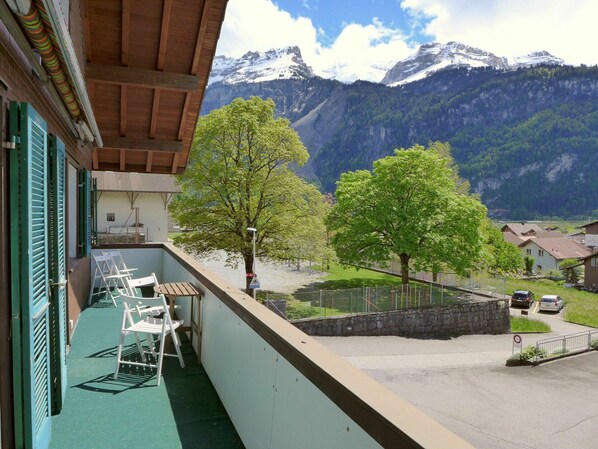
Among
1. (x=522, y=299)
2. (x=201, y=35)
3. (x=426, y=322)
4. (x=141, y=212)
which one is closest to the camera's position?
(x=201, y=35)

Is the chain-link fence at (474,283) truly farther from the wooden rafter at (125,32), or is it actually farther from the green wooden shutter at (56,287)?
the green wooden shutter at (56,287)

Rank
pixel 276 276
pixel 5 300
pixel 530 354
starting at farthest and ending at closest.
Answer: pixel 276 276 < pixel 530 354 < pixel 5 300

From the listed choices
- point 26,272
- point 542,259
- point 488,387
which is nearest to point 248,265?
point 488,387

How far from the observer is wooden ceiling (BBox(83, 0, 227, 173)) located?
4.63m

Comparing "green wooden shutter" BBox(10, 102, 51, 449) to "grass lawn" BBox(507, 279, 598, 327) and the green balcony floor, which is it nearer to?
the green balcony floor

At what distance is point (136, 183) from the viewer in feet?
79.6

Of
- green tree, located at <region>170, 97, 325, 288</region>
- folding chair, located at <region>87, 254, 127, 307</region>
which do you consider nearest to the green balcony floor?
folding chair, located at <region>87, 254, 127, 307</region>

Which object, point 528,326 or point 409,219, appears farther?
point 528,326

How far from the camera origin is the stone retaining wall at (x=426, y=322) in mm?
18078

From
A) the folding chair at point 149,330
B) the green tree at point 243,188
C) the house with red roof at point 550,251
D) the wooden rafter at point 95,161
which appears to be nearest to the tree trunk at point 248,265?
the green tree at point 243,188

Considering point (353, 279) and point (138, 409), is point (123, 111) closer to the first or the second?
point (138, 409)

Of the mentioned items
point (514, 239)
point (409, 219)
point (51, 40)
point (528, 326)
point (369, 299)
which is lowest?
point (528, 326)

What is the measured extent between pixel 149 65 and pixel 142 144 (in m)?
2.36

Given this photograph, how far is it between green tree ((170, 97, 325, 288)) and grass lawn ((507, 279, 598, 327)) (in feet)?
58.8
